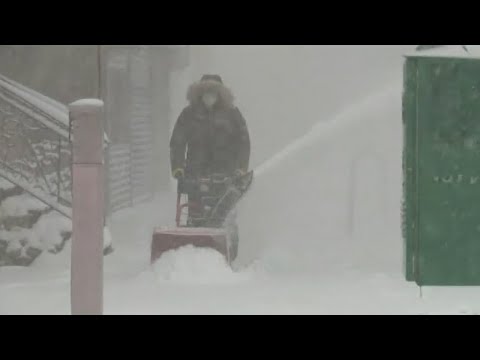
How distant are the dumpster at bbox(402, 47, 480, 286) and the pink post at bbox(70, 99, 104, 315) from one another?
128 inches

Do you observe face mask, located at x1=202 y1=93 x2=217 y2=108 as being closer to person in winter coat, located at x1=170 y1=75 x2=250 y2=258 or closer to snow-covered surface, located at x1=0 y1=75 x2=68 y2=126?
person in winter coat, located at x1=170 y1=75 x2=250 y2=258

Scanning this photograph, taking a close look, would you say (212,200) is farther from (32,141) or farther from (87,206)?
(87,206)

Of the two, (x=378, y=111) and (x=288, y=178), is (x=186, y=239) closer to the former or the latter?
(x=288, y=178)

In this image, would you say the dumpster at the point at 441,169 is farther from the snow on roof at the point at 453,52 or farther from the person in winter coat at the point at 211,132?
the person in winter coat at the point at 211,132

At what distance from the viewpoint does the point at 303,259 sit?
816cm

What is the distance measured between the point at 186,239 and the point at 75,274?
87.7 inches

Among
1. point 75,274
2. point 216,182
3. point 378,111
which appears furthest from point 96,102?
point 378,111

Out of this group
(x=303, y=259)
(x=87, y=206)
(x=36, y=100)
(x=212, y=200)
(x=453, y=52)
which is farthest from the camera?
(x=36, y=100)

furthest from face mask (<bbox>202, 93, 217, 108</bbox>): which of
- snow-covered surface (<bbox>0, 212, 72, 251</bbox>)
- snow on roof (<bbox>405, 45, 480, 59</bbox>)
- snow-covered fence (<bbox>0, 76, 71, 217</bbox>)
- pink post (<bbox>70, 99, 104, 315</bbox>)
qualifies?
pink post (<bbox>70, 99, 104, 315</bbox>)

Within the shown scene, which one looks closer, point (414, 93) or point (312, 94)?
point (414, 93)

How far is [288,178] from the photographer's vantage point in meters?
9.16

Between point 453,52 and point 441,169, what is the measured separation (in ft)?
3.58

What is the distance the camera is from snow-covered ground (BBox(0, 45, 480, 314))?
21.2ft

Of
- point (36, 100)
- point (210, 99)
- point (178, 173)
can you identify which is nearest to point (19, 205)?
point (36, 100)
